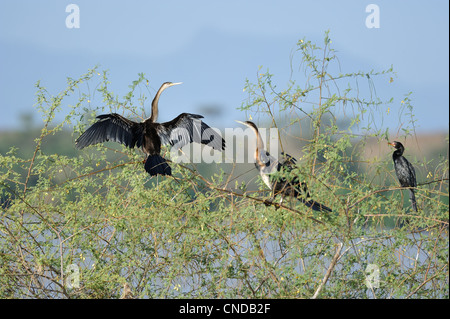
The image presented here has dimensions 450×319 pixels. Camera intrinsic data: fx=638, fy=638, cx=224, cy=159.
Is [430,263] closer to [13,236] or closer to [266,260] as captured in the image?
[266,260]

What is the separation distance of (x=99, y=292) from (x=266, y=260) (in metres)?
0.92

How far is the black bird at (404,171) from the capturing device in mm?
3822

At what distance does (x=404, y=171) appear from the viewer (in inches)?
155

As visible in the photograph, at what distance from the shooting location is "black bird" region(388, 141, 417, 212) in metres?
3.82

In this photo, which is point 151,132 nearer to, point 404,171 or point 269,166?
point 269,166

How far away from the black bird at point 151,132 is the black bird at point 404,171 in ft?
3.64

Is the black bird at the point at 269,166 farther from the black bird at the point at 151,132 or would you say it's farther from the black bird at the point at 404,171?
the black bird at the point at 404,171

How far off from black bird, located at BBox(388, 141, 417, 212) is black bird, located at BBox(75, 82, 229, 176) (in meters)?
1.11

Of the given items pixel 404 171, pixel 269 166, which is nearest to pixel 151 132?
pixel 269 166

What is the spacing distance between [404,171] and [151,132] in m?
1.57

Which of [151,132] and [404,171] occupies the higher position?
[151,132]

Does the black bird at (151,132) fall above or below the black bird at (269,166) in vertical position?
above
